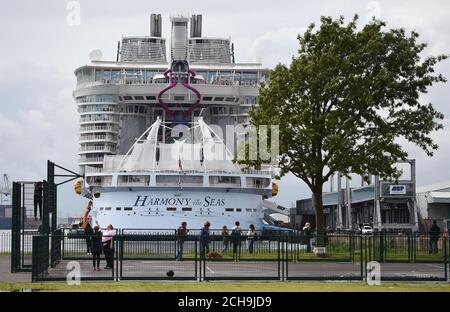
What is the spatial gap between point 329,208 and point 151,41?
1462 inches

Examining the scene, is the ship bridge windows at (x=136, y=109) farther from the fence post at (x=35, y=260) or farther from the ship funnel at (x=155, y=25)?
the fence post at (x=35, y=260)

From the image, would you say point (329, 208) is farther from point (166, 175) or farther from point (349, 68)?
point (349, 68)

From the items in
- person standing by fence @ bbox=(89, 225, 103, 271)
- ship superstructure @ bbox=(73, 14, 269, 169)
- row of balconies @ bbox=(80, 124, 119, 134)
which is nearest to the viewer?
person standing by fence @ bbox=(89, 225, 103, 271)

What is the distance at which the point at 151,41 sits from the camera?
9381cm

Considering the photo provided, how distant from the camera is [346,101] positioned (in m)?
39.9

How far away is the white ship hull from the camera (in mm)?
61312

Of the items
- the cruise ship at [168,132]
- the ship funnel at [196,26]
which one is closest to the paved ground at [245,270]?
the cruise ship at [168,132]

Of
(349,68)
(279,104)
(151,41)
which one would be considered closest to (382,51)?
(349,68)

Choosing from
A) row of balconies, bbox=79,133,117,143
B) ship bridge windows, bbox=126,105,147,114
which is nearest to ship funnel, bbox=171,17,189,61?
ship bridge windows, bbox=126,105,147,114

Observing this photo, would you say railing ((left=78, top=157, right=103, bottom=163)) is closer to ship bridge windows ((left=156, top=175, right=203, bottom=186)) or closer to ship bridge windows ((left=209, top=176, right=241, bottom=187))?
ship bridge windows ((left=156, top=175, right=203, bottom=186))

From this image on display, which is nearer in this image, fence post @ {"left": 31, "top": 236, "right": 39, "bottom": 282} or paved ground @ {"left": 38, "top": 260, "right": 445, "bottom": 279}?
fence post @ {"left": 31, "top": 236, "right": 39, "bottom": 282}

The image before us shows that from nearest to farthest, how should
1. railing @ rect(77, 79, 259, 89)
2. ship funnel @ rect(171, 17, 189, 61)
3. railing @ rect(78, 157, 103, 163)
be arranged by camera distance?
railing @ rect(78, 157, 103, 163), railing @ rect(77, 79, 259, 89), ship funnel @ rect(171, 17, 189, 61)

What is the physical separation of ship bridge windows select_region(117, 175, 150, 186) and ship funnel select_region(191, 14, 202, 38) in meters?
36.1

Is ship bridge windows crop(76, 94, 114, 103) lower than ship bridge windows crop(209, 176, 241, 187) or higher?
higher
